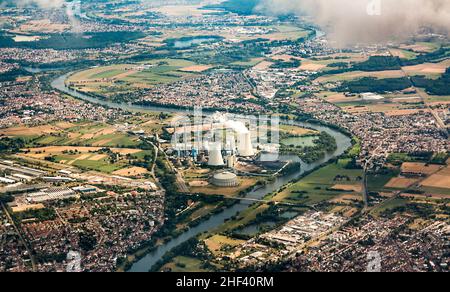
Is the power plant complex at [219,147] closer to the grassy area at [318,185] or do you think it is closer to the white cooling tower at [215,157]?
the white cooling tower at [215,157]

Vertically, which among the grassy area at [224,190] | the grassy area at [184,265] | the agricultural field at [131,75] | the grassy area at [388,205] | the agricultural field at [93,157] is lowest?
the agricultural field at [131,75]

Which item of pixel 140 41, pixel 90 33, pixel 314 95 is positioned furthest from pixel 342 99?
pixel 90 33

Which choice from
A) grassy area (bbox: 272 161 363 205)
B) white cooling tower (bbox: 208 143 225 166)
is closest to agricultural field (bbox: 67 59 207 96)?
white cooling tower (bbox: 208 143 225 166)

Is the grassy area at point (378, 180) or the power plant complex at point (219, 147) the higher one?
the grassy area at point (378, 180)


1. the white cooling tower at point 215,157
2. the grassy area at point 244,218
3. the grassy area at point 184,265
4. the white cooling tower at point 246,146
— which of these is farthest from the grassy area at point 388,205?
the white cooling tower at point 246,146

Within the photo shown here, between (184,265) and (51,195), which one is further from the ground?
(184,265)

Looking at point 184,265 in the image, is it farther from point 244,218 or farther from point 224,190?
point 224,190

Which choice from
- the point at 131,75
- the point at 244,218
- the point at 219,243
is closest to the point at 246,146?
the point at 244,218
